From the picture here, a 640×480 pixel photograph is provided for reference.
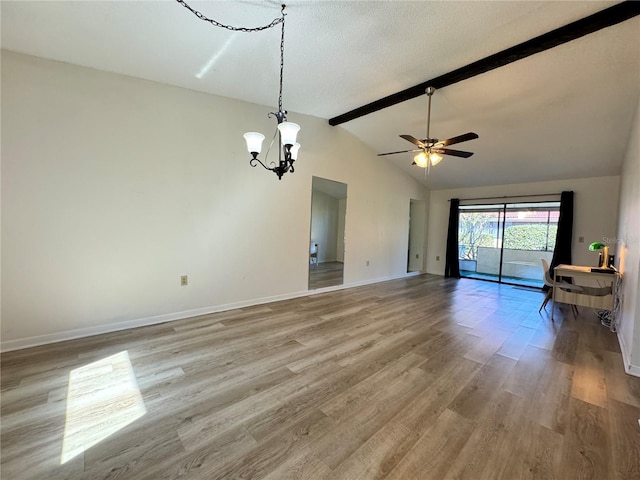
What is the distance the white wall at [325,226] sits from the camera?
7.33 meters

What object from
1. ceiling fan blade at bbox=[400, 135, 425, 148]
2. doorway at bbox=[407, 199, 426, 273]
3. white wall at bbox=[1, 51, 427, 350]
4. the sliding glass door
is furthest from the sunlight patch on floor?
the sliding glass door

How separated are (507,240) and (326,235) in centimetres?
467

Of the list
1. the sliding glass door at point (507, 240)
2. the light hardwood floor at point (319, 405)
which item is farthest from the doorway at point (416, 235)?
the light hardwood floor at point (319, 405)

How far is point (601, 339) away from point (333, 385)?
3470 mm

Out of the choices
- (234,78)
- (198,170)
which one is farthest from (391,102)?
(198,170)

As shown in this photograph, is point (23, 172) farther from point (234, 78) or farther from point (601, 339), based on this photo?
point (601, 339)

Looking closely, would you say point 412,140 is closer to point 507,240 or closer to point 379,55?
point 379,55

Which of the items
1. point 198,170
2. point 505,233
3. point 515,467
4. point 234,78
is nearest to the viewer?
point 515,467

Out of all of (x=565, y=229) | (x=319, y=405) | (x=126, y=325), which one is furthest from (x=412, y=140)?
(x=565, y=229)

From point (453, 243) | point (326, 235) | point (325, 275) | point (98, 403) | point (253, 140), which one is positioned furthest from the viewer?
point (326, 235)

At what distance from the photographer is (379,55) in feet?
9.34

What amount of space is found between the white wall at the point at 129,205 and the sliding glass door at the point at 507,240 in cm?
503

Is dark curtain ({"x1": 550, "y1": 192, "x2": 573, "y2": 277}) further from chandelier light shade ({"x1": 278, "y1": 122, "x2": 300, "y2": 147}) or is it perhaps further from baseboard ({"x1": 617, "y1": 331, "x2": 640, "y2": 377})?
chandelier light shade ({"x1": 278, "y1": 122, "x2": 300, "y2": 147})

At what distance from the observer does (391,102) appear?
389 cm
